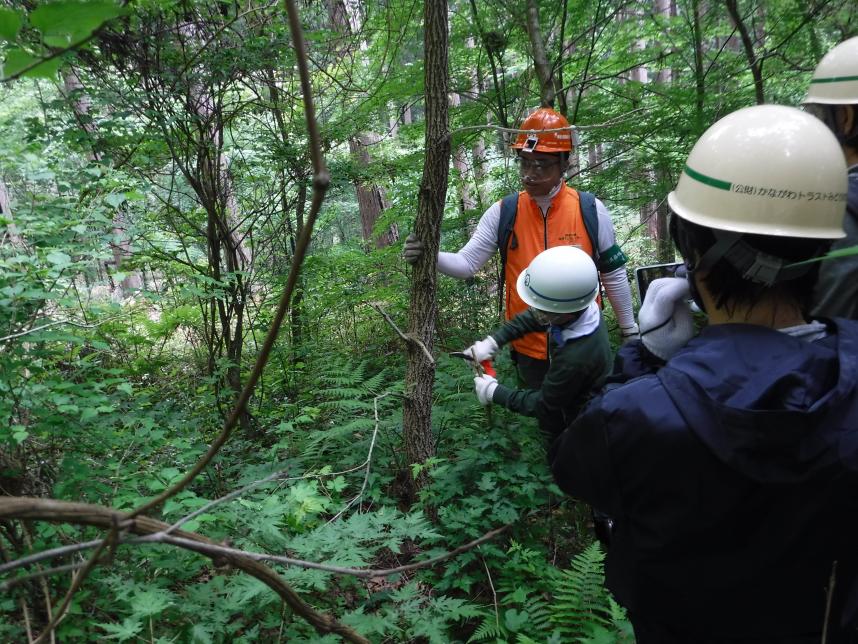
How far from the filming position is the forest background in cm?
206

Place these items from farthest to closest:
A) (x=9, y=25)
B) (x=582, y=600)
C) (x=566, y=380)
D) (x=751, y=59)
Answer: (x=751, y=59) → (x=566, y=380) → (x=582, y=600) → (x=9, y=25)

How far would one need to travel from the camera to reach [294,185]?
5586mm

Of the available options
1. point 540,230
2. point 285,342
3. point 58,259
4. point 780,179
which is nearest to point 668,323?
point 780,179

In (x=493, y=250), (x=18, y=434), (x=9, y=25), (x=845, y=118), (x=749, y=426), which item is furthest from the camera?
(x=493, y=250)

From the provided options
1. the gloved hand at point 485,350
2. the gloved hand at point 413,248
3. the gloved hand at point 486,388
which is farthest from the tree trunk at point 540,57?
the gloved hand at point 486,388

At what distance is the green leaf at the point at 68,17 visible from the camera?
0.67 metres

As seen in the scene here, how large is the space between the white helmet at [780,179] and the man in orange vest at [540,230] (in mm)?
2152

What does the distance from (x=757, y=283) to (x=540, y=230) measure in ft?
7.54

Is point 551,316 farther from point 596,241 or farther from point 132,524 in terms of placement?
point 132,524

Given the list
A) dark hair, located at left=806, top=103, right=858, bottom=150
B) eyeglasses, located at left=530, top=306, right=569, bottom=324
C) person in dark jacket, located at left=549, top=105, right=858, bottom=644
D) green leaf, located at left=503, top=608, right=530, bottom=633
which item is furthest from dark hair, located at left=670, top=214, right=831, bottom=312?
green leaf, located at left=503, top=608, right=530, bottom=633

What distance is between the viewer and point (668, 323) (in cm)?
141

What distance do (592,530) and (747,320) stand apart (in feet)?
8.87

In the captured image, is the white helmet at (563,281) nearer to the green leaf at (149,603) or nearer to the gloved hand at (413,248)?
the gloved hand at (413,248)

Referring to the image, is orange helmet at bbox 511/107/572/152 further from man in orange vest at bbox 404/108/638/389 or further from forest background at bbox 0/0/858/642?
forest background at bbox 0/0/858/642
